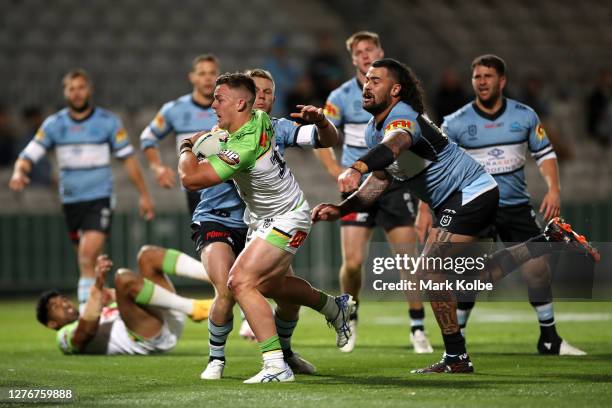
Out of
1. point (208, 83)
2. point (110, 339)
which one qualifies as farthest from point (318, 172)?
point (110, 339)

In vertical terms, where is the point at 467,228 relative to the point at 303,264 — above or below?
A: above

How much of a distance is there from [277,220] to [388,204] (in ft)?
9.89

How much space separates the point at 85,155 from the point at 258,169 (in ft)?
17.3

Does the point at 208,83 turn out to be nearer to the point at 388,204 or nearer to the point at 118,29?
the point at 388,204

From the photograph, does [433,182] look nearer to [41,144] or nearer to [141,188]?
[141,188]

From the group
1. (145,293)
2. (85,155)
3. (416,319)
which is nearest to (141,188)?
(85,155)

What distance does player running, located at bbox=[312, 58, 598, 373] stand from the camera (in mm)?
8039

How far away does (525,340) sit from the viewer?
11.1m

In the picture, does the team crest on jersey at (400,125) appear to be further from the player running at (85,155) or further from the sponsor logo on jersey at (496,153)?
the player running at (85,155)

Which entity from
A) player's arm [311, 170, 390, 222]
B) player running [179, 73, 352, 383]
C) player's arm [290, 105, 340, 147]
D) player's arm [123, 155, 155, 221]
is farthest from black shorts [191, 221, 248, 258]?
player's arm [123, 155, 155, 221]

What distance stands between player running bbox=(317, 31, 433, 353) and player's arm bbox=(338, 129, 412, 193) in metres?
2.91

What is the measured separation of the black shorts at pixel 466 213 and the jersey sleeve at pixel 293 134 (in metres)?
1.05

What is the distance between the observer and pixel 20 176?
12.1 metres

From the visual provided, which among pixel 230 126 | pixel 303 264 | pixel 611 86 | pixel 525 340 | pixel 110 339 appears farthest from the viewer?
pixel 611 86
